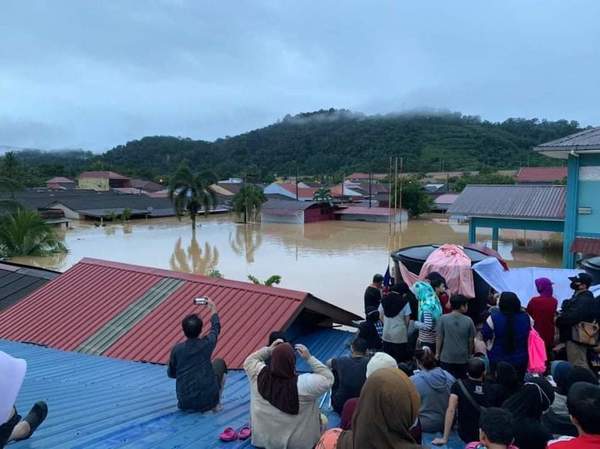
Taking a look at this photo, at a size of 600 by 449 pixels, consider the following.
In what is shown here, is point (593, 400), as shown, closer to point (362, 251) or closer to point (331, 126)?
point (362, 251)

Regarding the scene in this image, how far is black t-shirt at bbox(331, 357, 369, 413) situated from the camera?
151 inches

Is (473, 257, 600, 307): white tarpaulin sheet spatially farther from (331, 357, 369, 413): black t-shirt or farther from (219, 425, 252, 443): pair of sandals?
(219, 425, 252, 443): pair of sandals

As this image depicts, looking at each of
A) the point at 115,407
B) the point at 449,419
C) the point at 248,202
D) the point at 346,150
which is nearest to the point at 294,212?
the point at 248,202

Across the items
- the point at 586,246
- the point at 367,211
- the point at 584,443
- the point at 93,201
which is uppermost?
the point at 584,443

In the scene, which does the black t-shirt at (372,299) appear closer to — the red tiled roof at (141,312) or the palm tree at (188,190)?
the red tiled roof at (141,312)

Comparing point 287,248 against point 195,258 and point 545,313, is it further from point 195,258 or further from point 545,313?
point 545,313

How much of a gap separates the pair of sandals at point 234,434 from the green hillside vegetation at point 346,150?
74347 millimetres

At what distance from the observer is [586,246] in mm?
13453

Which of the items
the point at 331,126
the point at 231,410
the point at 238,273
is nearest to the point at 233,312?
the point at 231,410

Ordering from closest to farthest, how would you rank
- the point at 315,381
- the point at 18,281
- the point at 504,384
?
the point at 315,381
the point at 504,384
the point at 18,281

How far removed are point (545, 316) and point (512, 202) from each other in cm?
1964

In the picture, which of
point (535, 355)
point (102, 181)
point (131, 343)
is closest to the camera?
point (535, 355)

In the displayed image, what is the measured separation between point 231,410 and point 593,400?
2879 millimetres

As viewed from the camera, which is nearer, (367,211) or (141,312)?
(141,312)
